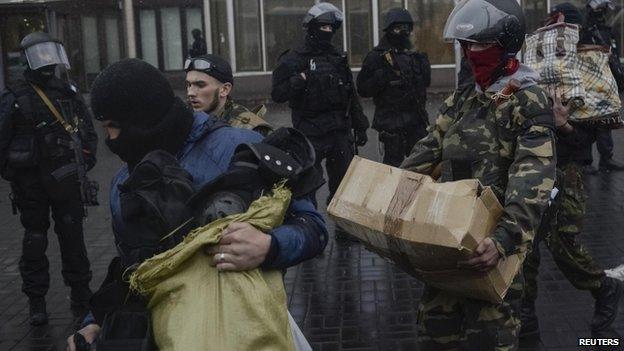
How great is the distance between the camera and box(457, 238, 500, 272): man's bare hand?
2.88 metres

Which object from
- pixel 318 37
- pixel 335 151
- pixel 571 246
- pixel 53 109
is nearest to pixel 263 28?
pixel 318 37

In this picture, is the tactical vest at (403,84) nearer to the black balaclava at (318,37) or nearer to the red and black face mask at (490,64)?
the black balaclava at (318,37)

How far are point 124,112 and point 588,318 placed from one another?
3918mm

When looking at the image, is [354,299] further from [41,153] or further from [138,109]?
[138,109]

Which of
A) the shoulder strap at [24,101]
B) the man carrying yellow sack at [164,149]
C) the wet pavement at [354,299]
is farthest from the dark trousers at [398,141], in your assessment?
the man carrying yellow sack at [164,149]

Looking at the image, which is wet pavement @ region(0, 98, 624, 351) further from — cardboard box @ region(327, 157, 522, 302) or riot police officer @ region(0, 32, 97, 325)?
cardboard box @ region(327, 157, 522, 302)

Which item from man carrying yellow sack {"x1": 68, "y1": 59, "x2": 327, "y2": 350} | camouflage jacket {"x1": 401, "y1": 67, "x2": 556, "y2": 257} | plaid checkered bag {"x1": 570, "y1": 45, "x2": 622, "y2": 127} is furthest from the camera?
plaid checkered bag {"x1": 570, "y1": 45, "x2": 622, "y2": 127}

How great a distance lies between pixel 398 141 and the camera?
325 inches

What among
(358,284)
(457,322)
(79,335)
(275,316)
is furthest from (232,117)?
(275,316)

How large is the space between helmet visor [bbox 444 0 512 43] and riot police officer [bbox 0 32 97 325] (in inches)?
138

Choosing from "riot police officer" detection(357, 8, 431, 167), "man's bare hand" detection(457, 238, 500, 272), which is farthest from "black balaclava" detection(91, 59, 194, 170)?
"riot police officer" detection(357, 8, 431, 167)

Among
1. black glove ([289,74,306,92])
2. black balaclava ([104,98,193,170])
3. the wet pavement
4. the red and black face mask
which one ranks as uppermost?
the red and black face mask

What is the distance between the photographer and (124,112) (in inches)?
95.5

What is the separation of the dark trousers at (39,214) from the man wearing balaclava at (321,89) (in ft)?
7.05
